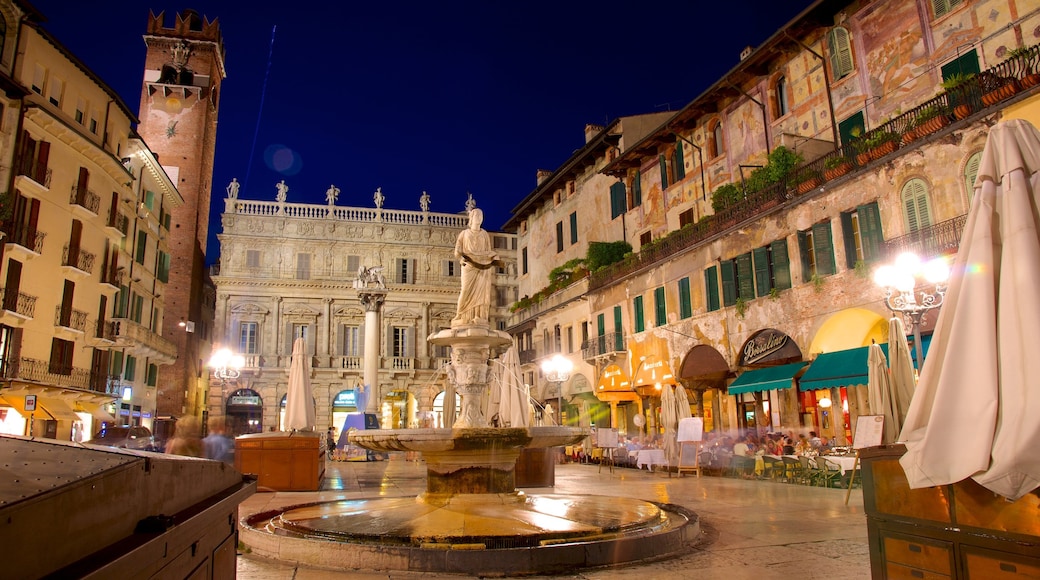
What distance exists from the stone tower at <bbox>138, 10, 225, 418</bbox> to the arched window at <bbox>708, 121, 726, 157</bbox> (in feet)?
99.7

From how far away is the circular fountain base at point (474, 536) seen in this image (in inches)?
236

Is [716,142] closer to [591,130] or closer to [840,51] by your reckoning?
[840,51]

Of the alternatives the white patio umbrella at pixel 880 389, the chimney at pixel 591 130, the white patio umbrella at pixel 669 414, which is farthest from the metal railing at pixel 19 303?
the chimney at pixel 591 130

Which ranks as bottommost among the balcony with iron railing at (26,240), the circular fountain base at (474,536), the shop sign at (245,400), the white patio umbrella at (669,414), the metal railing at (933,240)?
the circular fountain base at (474,536)

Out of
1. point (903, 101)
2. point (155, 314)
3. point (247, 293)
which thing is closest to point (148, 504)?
point (903, 101)

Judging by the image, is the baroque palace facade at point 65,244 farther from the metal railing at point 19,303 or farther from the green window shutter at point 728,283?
the green window shutter at point 728,283

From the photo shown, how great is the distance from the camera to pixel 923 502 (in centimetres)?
374

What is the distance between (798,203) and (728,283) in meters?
3.50

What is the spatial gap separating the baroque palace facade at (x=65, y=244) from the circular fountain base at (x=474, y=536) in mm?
17270

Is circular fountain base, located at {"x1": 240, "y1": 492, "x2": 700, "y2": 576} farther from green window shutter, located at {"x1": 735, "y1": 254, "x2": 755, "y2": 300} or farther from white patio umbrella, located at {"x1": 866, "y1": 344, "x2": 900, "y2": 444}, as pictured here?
green window shutter, located at {"x1": 735, "y1": 254, "x2": 755, "y2": 300}

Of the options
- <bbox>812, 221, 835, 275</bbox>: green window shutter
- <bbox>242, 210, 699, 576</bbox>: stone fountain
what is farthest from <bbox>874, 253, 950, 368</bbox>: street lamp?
<bbox>242, 210, 699, 576</bbox>: stone fountain

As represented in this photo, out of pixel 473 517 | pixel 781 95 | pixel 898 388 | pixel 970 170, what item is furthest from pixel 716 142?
pixel 473 517

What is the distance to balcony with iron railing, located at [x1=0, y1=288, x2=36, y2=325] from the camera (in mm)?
19984

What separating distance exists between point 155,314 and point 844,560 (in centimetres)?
3500
